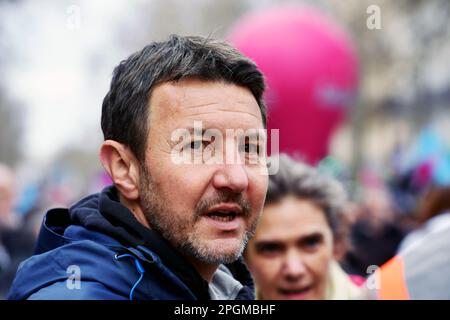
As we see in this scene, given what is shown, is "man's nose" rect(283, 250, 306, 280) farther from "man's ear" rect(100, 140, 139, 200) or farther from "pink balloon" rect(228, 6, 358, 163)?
"pink balloon" rect(228, 6, 358, 163)

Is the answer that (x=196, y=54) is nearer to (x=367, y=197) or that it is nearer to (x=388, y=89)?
(x=367, y=197)

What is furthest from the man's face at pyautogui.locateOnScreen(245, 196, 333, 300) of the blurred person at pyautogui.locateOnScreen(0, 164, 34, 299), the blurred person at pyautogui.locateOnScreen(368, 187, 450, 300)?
the blurred person at pyautogui.locateOnScreen(0, 164, 34, 299)

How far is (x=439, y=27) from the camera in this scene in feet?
77.8

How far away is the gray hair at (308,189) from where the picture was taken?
3477 millimetres

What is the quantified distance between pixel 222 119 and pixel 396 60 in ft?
90.8

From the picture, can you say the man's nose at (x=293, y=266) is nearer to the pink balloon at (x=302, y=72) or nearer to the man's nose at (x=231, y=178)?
the man's nose at (x=231, y=178)

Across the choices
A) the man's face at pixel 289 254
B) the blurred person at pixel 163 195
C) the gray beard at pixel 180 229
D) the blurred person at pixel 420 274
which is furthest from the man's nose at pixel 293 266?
the blurred person at pixel 420 274

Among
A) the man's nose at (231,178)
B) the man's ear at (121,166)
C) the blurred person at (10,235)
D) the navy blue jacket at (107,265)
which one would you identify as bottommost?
the navy blue jacket at (107,265)

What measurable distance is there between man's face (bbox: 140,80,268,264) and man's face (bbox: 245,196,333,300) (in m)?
1.24

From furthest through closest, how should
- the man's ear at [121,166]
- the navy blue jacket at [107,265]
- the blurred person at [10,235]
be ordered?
1. the blurred person at [10,235]
2. the man's ear at [121,166]
3. the navy blue jacket at [107,265]

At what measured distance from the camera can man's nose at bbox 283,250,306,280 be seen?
3.19m

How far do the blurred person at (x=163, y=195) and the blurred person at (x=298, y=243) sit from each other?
117cm

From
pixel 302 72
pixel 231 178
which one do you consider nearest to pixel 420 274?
pixel 231 178
